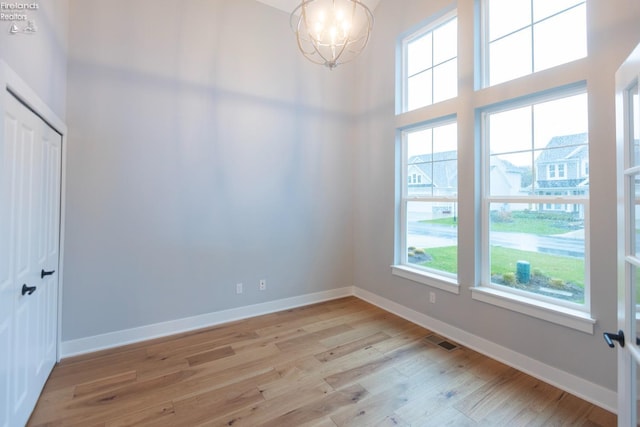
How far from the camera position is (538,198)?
7.69 feet

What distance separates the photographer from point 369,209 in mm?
3980

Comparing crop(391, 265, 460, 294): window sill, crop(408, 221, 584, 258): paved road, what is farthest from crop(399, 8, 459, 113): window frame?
crop(391, 265, 460, 294): window sill

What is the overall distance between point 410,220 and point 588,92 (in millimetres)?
1980

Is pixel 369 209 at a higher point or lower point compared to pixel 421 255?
higher

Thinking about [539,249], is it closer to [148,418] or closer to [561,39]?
[561,39]

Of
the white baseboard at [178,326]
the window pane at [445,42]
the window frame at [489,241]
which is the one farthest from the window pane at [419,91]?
the white baseboard at [178,326]

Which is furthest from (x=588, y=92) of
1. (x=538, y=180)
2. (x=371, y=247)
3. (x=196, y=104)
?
(x=196, y=104)

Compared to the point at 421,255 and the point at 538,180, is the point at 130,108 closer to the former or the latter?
the point at 421,255

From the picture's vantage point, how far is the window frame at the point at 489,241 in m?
2.08

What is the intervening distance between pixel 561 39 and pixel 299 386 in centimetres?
342

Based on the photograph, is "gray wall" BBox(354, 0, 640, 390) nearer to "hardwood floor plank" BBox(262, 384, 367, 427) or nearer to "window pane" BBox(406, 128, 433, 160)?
"window pane" BBox(406, 128, 433, 160)

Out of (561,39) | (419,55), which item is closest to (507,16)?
(561,39)

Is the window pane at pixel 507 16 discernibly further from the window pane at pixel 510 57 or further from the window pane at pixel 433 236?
the window pane at pixel 433 236

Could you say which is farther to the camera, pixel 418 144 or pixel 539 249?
pixel 418 144
